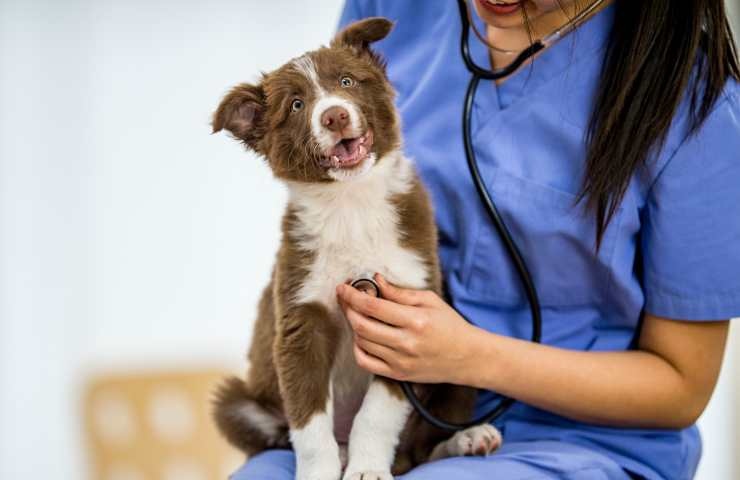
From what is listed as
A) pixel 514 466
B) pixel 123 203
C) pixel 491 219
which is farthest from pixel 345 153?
pixel 123 203

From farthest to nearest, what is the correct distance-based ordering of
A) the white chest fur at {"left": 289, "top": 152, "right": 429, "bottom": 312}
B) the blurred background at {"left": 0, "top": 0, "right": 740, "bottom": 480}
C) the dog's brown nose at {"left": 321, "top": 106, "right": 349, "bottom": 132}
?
1. the blurred background at {"left": 0, "top": 0, "right": 740, "bottom": 480}
2. the white chest fur at {"left": 289, "top": 152, "right": 429, "bottom": 312}
3. the dog's brown nose at {"left": 321, "top": 106, "right": 349, "bottom": 132}

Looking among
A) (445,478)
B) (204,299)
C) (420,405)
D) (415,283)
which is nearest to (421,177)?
(415,283)

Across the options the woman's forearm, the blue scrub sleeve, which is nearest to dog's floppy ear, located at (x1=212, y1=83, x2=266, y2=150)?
the woman's forearm

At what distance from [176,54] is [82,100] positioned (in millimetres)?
369

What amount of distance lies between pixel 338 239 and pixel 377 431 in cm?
32

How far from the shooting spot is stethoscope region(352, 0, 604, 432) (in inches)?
56.8

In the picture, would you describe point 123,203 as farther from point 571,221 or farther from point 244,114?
point 571,221

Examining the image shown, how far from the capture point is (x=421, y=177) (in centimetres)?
164

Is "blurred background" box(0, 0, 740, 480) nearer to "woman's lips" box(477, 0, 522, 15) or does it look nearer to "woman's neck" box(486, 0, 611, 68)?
"woman's neck" box(486, 0, 611, 68)

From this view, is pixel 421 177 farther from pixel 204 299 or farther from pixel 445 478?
pixel 204 299

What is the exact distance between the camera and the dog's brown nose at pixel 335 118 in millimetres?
1256

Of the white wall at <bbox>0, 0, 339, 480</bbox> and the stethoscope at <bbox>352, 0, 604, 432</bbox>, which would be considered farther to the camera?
the white wall at <bbox>0, 0, 339, 480</bbox>

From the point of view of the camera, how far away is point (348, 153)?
1.32m

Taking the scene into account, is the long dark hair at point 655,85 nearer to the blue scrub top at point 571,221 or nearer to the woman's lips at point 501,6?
the blue scrub top at point 571,221
